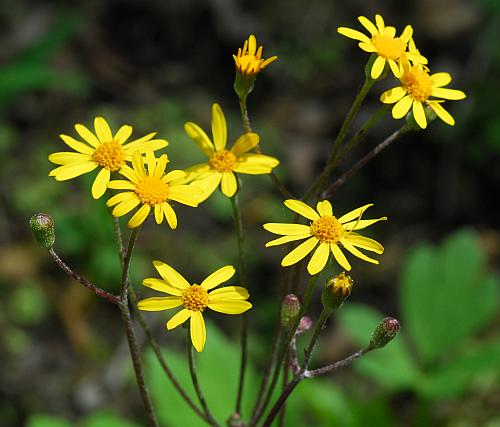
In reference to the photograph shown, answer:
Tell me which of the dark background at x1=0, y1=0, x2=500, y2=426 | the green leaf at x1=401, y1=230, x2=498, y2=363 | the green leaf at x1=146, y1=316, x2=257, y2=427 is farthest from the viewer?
the dark background at x1=0, y1=0, x2=500, y2=426

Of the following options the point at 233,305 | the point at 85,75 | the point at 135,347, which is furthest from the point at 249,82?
the point at 85,75

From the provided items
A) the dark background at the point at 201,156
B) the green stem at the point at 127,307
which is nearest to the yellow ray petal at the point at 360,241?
the green stem at the point at 127,307

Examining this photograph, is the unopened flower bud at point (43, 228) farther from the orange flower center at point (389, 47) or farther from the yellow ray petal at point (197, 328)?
the orange flower center at point (389, 47)

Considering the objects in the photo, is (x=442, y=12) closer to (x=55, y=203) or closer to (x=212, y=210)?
(x=212, y=210)

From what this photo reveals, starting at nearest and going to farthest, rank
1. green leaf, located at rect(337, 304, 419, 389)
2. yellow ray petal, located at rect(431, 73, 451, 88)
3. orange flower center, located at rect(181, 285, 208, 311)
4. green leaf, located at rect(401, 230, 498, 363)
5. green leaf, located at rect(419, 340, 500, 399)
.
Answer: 1. orange flower center, located at rect(181, 285, 208, 311)
2. yellow ray petal, located at rect(431, 73, 451, 88)
3. green leaf, located at rect(419, 340, 500, 399)
4. green leaf, located at rect(337, 304, 419, 389)
5. green leaf, located at rect(401, 230, 498, 363)

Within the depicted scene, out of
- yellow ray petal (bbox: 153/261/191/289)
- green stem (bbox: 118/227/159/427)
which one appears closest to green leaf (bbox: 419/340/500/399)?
green stem (bbox: 118/227/159/427)

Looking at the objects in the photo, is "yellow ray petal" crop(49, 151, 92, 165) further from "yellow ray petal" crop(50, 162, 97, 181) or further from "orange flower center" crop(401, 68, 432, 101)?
"orange flower center" crop(401, 68, 432, 101)
